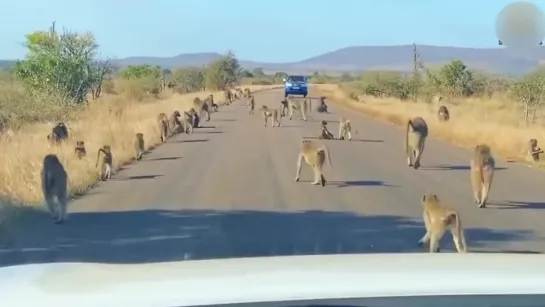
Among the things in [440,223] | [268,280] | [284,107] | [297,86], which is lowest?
[297,86]

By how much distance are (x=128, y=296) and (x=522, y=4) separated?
24778 millimetres

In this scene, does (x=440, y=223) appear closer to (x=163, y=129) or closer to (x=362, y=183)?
(x=362, y=183)

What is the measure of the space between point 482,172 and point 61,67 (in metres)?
30.4

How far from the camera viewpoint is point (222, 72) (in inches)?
4178

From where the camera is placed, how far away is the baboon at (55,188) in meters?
12.1

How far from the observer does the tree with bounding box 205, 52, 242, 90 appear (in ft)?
342

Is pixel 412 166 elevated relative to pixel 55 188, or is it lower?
lower

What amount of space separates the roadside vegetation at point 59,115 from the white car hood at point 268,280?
1008cm

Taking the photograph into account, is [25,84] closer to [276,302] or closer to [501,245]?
[501,245]

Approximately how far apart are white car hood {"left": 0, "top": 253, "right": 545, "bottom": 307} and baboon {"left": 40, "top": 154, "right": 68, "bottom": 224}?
9096 mm

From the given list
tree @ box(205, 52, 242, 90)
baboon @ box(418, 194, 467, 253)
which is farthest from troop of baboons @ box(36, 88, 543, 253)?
tree @ box(205, 52, 242, 90)

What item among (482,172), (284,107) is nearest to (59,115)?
(284,107)

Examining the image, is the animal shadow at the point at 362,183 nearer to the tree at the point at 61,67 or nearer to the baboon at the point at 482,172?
the baboon at the point at 482,172

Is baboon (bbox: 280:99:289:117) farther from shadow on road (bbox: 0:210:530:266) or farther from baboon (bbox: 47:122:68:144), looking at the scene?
shadow on road (bbox: 0:210:530:266)
